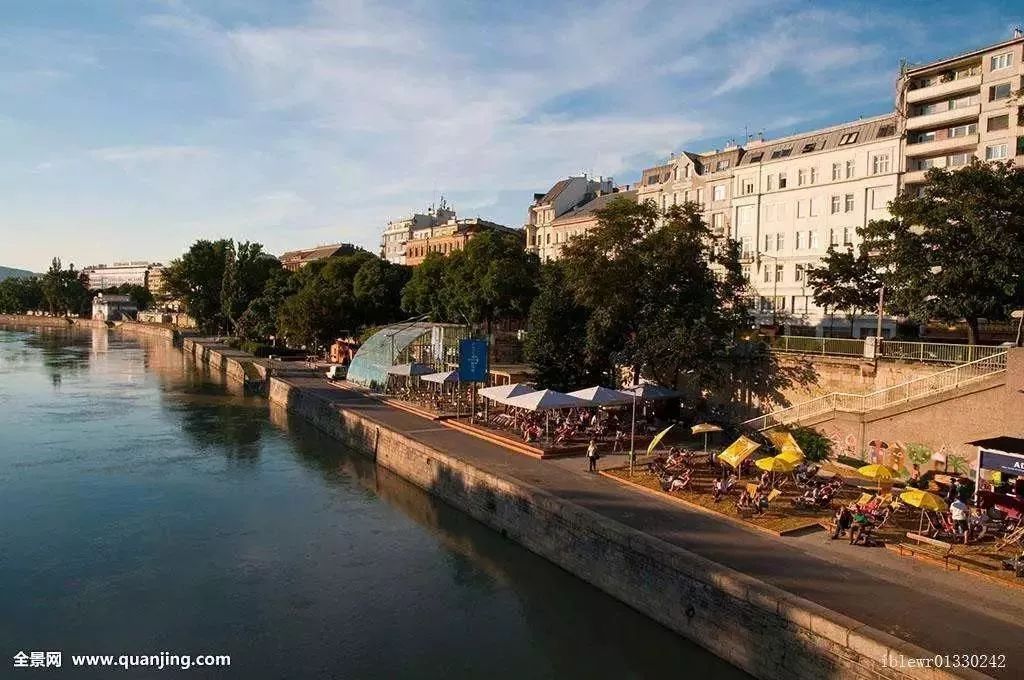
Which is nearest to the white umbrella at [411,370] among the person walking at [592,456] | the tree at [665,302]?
the tree at [665,302]

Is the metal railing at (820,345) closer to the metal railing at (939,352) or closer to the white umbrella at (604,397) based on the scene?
the metal railing at (939,352)

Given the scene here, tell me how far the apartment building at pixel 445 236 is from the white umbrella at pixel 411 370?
58.0 metres

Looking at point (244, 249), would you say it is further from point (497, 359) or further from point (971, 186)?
point (971, 186)

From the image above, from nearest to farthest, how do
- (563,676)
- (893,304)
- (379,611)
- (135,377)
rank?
(563,676) < (379,611) < (893,304) < (135,377)

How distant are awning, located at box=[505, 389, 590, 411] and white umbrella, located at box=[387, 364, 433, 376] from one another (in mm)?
13053

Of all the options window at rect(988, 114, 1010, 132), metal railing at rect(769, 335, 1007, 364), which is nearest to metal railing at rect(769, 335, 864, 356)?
metal railing at rect(769, 335, 1007, 364)

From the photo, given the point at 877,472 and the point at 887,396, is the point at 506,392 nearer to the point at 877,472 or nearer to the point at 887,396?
the point at 887,396

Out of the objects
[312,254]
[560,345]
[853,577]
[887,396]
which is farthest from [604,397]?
[312,254]

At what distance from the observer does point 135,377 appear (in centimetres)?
7144

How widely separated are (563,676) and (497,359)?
39.1 metres

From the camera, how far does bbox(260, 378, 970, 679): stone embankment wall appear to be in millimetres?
12977

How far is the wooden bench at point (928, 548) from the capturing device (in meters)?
16.5

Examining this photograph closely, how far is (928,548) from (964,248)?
1566 centimetres

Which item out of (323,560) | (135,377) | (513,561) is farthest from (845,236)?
(135,377)
